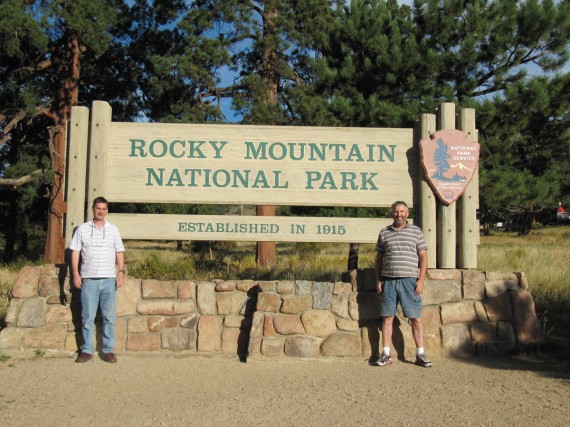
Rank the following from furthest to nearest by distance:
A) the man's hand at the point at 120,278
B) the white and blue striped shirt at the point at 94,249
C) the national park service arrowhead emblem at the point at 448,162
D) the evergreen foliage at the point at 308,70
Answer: the evergreen foliage at the point at 308,70 → the national park service arrowhead emblem at the point at 448,162 → the man's hand at the point at 120,278 → the white and blue striped shirt at the point at 94,249

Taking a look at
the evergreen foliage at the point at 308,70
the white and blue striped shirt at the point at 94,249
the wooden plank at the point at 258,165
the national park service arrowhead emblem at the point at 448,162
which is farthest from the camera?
the evergreen foliage at the point at 308,70

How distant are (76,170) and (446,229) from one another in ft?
14.1

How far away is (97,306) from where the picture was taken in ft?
19.4

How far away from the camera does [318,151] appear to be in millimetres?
6609

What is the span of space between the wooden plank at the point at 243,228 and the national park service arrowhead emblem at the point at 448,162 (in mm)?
797

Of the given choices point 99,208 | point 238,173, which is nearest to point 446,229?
point 238,173

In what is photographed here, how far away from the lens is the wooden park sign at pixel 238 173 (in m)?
6.47

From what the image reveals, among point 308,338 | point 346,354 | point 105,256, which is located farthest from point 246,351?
point 105,256

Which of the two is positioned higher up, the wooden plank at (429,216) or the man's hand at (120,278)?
the wooden plank at (429,216)

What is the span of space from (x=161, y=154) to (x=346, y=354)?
3.08 metres

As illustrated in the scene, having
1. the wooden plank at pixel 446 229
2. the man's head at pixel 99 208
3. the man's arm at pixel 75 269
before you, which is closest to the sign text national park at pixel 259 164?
the wooden plank at pixel 446 229

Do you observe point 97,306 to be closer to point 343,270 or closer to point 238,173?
point 238,173

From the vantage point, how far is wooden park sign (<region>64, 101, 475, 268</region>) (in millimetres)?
6469

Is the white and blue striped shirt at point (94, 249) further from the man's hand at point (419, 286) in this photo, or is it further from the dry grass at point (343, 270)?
the man's hand at point (419, 286)
